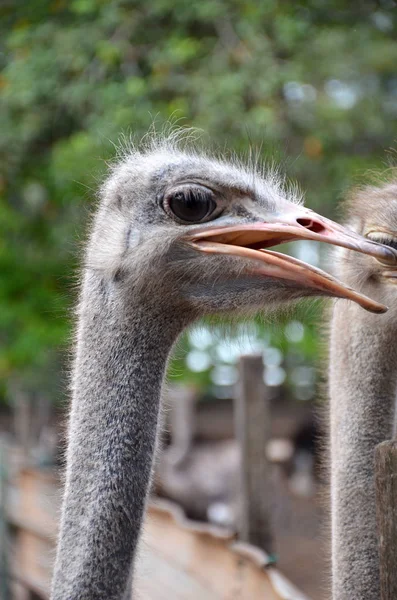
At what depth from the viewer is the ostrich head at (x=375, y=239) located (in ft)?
8.91

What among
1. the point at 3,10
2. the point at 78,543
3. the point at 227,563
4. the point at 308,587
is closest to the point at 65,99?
the point at 3,10

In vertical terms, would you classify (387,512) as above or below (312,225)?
below

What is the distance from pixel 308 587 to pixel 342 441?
2.69m

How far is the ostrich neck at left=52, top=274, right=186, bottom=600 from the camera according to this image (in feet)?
7.60

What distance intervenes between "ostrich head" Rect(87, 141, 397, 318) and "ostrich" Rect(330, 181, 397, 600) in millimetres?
243

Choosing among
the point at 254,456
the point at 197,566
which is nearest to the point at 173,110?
the point at 254,456

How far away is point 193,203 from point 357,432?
0.85m

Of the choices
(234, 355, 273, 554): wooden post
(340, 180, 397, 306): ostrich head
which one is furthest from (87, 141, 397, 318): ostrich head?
(234, 355, 273, 554): wooden post

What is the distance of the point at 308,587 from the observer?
17.5ft

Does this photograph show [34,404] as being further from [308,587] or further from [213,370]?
[308,587]

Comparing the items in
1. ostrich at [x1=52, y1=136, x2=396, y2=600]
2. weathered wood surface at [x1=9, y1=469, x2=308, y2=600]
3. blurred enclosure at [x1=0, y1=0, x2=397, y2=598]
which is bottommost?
weathered wood surface at [x1=9, y1=469, x2=308, y2=600]

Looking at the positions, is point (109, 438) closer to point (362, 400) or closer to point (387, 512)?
point (387, 512)

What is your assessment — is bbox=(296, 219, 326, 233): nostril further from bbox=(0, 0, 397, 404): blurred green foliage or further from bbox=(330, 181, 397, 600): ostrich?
bbox=(0, 0, 397, 404): blurred green foliage

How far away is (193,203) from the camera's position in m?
2.46
